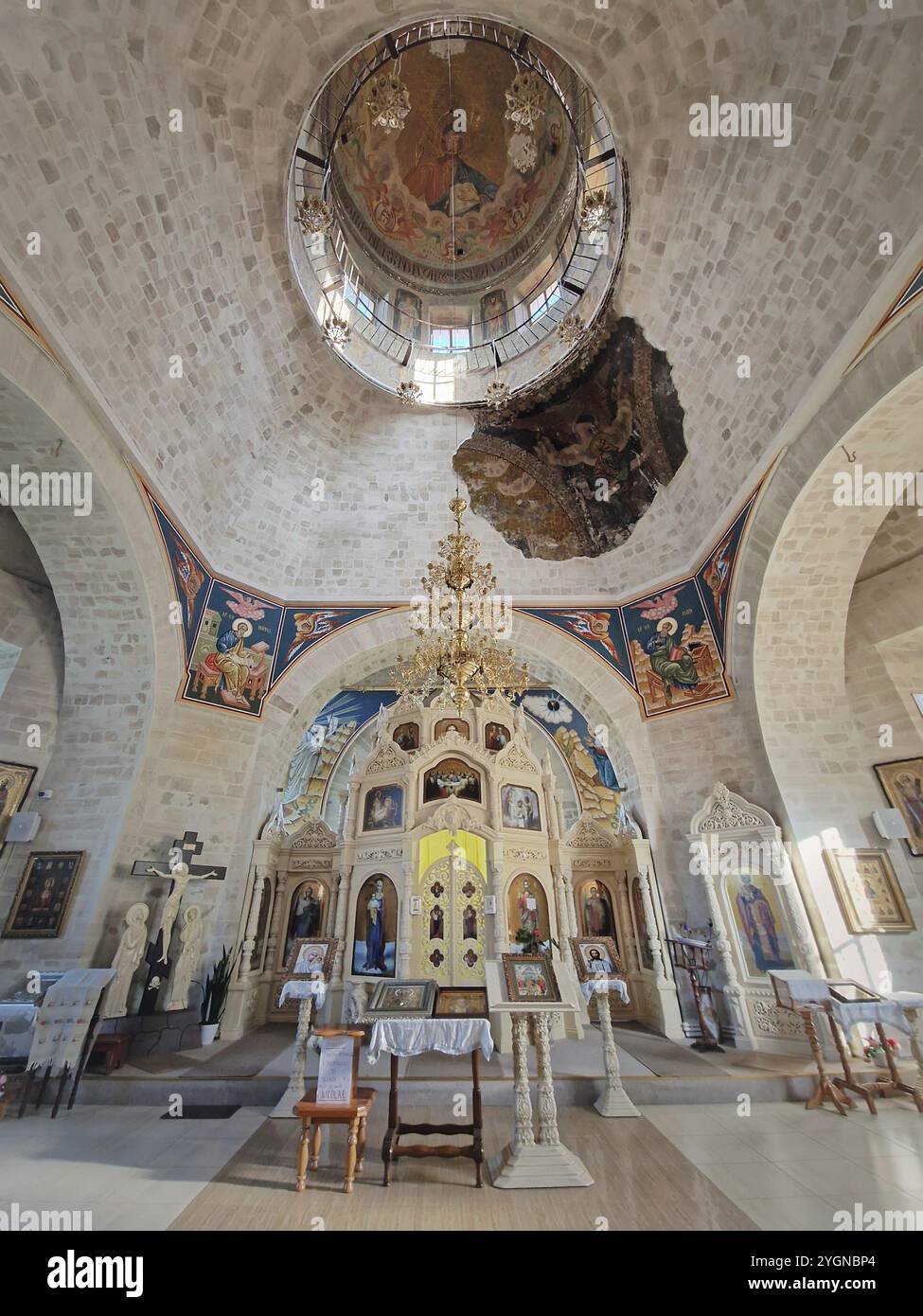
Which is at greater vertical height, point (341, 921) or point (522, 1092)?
point (341, 921)

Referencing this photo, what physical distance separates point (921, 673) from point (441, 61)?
1443 cm

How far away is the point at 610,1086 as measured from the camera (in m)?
5.50

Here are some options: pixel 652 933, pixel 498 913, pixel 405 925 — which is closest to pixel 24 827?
pixel 405 925

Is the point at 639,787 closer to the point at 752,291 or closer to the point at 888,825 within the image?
the point at 888,825

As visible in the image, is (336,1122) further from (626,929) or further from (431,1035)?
(626,929)

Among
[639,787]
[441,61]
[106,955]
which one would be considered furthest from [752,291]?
[106,955]

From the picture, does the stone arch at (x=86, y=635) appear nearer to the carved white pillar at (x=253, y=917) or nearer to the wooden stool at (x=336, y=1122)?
the carved white pillar at (x=253, y=917)

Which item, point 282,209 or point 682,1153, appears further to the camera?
point 282,209

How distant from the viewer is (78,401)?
693 cm

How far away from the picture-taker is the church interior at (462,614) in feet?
15.9

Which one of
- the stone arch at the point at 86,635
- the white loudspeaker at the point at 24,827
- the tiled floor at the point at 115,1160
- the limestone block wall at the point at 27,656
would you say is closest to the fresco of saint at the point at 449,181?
the stone arch at the point at 86,635

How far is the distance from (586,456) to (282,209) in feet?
21.4

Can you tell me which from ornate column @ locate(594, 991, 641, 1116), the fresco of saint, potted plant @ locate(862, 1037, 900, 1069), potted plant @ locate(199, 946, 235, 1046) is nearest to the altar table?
ornate column @ locate(594, 991, 641, 1116)

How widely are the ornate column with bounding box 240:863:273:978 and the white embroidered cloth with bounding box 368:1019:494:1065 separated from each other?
543 centimetres
